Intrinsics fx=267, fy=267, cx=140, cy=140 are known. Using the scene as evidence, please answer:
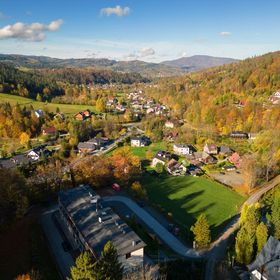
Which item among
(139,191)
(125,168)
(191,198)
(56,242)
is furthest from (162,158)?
(56,242)

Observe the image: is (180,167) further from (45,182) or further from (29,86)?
(29,86)

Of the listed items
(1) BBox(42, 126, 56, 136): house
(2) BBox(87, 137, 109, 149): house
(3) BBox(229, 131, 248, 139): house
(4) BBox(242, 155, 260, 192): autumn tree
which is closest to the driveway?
(4) BBox(242, 155, 260, 192): autumn tree

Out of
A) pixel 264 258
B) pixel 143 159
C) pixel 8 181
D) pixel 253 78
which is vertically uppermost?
pixel 253 78

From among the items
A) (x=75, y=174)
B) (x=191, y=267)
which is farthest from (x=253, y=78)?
(x=191, y=267)

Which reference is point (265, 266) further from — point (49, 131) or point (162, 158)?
point (49, 131)

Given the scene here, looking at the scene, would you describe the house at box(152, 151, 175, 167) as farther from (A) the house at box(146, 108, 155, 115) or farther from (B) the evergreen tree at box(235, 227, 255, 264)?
(A) the house at box(146, 108, 155, 115)

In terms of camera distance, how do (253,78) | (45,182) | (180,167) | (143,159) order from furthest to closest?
(253,78), (143,159), (180,167), (45,182)

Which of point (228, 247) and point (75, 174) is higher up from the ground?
point (75, 174)
